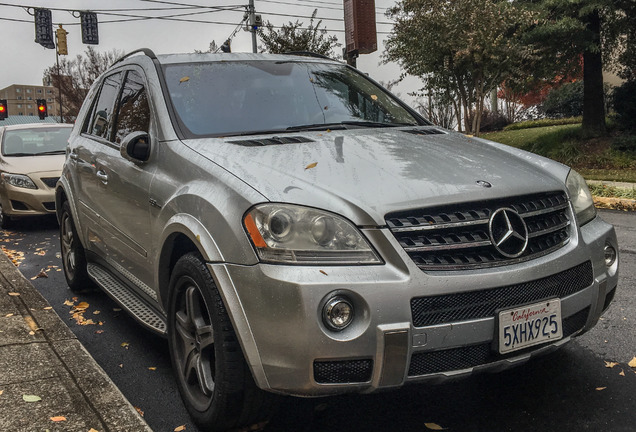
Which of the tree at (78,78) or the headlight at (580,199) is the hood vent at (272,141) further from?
the tree at (78,78)

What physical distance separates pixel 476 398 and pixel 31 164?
8513 mm

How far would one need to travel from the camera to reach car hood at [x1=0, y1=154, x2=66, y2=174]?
9.73m

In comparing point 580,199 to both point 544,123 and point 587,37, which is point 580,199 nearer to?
point 587,37

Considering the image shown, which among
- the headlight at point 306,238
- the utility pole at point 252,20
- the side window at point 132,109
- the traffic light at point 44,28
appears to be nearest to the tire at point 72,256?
the side window at point 132,109

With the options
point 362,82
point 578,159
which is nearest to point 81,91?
point 578,159

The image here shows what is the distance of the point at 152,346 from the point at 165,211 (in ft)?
4.56

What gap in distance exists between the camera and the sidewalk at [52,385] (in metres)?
2.81

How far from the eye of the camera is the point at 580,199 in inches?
126

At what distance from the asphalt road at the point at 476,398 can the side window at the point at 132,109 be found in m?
1.39

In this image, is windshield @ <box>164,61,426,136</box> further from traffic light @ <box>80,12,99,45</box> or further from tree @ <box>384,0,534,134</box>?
traffic light @ <box>80,12,99,45</box>

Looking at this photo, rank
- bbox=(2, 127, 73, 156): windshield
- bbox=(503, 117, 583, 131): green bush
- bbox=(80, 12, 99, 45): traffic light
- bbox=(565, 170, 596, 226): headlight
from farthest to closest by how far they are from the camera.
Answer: bbox=(80, 12, 99, 45): traffic light, bbox=(503, 117, 583, 131): green bush, bbox=(2, 127, 73, 156): windshield, bbox=(565, 170, 596, 226): headlight

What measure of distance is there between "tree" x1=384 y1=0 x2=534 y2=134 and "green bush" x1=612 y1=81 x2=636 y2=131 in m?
2.49

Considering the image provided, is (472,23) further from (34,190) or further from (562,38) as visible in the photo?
(34,190)

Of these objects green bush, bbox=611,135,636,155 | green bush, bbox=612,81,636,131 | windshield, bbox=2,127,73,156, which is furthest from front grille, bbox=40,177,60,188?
green bush, bbox=612,81,636,131
